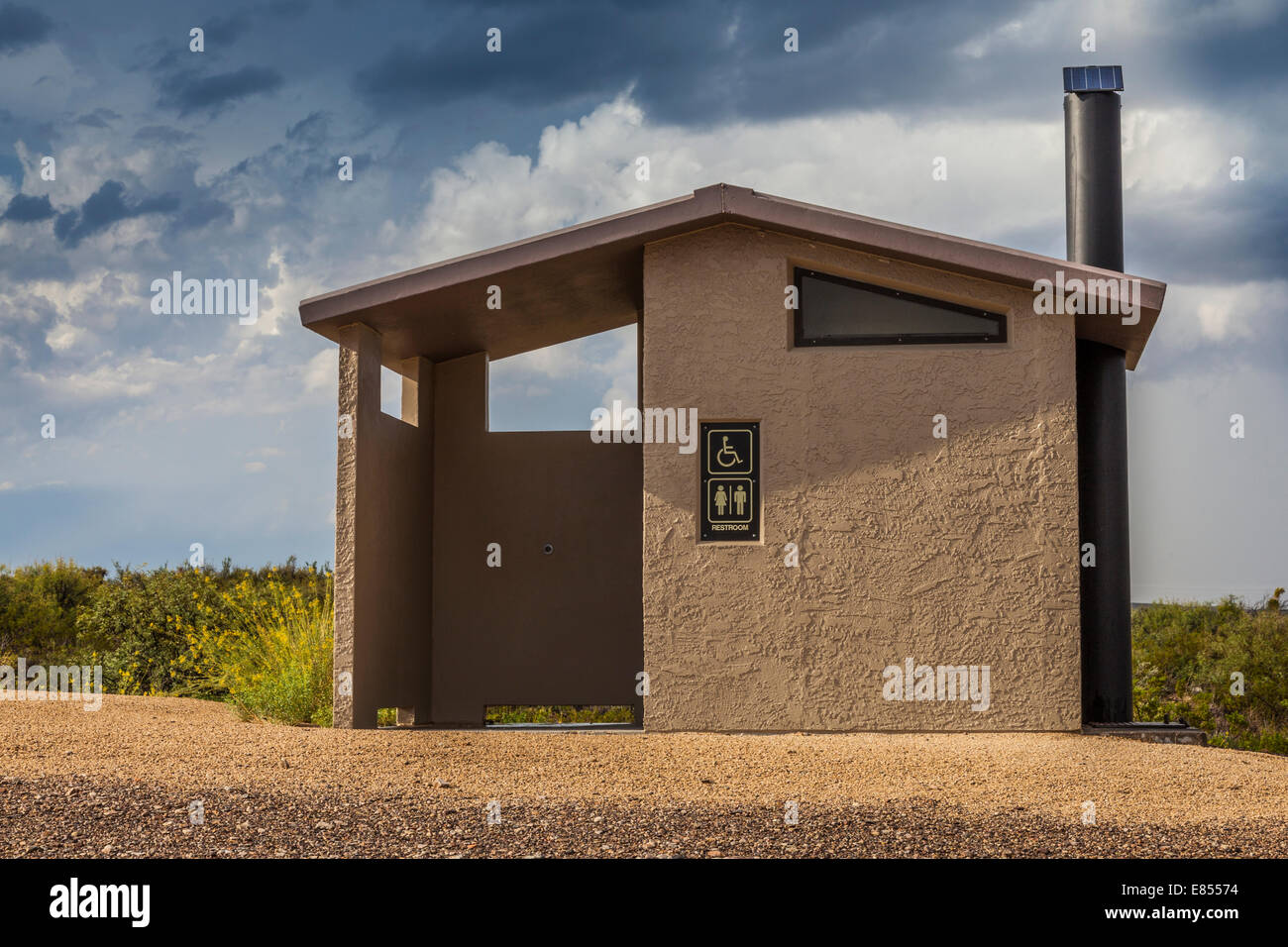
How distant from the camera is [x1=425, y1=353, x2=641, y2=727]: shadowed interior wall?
516 inches

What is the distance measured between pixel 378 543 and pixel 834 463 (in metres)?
4.27

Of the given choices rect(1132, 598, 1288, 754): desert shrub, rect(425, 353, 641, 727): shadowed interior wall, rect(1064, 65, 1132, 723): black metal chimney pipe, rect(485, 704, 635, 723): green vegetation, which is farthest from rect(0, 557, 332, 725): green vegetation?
rect(1132, 598, 1288, 754): desert shrub

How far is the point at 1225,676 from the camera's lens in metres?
18.2

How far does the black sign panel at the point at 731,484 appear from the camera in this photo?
10242mm

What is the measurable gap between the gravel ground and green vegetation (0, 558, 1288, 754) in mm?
2187

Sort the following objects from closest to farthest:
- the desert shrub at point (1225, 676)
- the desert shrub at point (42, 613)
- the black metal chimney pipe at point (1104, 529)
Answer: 1. the black metal chimney pipe at point (1104, 529)
2. the desert shrub at point (1225, 676)
3. the desert shrub at point (42, 613)

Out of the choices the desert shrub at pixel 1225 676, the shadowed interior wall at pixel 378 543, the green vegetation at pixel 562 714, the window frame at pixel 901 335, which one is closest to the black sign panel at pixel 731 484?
the window frame at pixel 901 335

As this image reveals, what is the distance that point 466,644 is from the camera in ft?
43.1

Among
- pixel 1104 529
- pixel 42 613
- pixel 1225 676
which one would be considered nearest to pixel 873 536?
pixel 1104 529

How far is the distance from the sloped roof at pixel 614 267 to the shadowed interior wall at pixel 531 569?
1796 millimetres

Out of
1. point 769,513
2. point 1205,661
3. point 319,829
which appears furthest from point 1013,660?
point 1205,661
